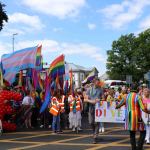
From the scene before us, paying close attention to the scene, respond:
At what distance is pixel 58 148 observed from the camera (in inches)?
501

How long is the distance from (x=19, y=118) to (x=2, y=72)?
7.28 ft

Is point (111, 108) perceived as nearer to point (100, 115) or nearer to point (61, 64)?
point (100, 115)

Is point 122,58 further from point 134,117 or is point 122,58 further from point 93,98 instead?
point 134,117

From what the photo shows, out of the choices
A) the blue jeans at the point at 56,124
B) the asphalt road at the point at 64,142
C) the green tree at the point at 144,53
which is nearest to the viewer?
the asphalt road at the point at 64,142

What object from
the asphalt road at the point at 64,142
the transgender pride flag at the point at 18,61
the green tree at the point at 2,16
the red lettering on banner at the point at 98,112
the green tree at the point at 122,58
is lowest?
the asphalt road at the point at 64,142

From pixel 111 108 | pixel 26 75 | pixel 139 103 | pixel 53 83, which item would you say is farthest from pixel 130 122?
pixel 26 75

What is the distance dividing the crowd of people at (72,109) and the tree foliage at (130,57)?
74.9 metres

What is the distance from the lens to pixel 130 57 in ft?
331

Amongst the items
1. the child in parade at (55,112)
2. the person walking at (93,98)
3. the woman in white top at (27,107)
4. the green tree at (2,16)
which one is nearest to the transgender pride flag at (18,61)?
the woman in white top at (27,107)

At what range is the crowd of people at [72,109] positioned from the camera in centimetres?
1166

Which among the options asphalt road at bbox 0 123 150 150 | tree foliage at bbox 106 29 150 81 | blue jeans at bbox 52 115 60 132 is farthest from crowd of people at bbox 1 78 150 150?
tree foliage at bbox 106 29 150 81

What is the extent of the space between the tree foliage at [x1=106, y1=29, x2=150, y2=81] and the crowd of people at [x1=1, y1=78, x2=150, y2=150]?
246 ft

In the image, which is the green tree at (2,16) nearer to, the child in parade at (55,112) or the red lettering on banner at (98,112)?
the child in parade at (55,112)

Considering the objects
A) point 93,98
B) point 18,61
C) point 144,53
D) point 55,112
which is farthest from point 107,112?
point 144,53
